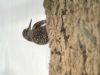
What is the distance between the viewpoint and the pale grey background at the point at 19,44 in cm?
179

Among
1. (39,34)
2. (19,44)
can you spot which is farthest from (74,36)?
(19,44)

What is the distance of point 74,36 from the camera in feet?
3.33

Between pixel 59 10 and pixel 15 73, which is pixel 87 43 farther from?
pixel 15 73

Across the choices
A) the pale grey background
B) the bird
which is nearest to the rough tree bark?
the bird

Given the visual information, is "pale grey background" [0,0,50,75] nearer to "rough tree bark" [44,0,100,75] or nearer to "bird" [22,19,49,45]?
"bird" [22,19,49,45]

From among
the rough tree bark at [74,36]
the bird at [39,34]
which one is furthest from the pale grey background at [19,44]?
the rough tree bark at [74,36]

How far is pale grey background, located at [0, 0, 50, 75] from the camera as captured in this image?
179cm

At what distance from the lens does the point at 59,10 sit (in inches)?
43.0

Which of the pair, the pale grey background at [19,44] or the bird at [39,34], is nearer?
the bird at [39,34]

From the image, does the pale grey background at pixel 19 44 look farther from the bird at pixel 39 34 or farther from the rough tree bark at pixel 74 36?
the rough tree bark at pixel 74 36

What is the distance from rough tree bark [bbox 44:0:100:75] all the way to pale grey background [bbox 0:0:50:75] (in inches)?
24.8

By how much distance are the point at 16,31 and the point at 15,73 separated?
0.99 ft

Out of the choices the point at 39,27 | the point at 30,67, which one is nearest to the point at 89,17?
the point at 39,27

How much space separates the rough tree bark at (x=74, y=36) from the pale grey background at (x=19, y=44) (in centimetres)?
63
